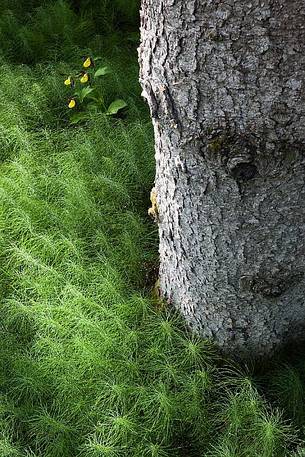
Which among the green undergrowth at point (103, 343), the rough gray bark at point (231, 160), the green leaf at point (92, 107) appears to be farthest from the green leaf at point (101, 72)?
the rough gray bark at point (231, 160)

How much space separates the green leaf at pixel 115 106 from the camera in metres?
3.40

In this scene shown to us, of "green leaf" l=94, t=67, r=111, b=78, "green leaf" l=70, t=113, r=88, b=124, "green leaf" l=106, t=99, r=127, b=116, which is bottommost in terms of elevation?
"green leaf" l=70, t=113, r=88, b=124

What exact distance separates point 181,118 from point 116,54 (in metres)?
2.61

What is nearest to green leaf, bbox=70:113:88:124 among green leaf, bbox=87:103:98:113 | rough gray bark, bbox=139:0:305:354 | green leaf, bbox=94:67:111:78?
green leaf, bbox=87:103:98:113

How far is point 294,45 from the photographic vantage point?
4.54 ft

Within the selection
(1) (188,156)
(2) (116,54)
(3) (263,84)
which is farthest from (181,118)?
(2) (116,54)

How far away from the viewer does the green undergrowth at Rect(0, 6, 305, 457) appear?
2037mm

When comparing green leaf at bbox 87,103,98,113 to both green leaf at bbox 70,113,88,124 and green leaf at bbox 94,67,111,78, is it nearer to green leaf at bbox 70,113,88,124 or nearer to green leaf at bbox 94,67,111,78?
green leaf at bbox 70,113,88,124

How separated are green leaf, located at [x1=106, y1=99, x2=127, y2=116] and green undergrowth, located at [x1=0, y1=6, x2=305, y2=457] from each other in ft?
0.79

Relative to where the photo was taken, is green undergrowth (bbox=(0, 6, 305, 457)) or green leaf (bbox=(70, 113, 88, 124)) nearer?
green undergrowth (bbox=(0, 6, 305, 457))

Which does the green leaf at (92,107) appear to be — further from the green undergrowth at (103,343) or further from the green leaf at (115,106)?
the green undergrowth at (103,343)

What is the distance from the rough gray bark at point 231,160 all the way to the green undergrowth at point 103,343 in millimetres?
197

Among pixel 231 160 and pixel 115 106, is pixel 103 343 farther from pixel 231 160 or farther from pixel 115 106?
pixel 115 106

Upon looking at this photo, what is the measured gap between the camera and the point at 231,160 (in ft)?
5.35
